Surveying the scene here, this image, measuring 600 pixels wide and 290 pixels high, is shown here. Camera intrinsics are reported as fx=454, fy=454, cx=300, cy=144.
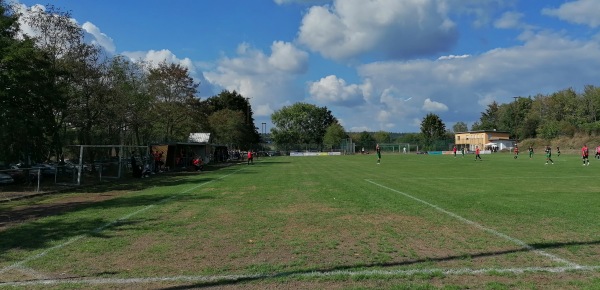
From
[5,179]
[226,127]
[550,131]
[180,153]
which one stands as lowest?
[5,179]

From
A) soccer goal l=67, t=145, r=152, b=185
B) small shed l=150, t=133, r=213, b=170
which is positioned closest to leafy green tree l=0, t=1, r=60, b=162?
soccer goal l=67, t=145, r=152, b=185

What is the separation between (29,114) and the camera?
73.4 feet

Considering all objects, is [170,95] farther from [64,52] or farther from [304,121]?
[304,121]

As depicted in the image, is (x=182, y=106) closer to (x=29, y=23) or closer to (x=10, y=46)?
(x=29, y=23)

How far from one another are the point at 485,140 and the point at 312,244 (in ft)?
378

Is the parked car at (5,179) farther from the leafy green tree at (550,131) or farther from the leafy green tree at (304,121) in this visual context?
the leafy green tree at (304,121)

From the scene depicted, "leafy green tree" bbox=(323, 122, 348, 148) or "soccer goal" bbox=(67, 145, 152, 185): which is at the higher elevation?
"leafy green tree" bbox=(323, 122, 348, 148)

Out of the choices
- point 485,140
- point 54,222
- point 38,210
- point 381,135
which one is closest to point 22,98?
point 38,210

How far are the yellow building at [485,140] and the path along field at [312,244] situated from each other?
9817cm

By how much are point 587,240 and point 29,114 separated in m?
23.6

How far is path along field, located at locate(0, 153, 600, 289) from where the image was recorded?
5871 millimetres

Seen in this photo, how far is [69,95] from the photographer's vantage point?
2800 cm

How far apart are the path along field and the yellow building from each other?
322 ft

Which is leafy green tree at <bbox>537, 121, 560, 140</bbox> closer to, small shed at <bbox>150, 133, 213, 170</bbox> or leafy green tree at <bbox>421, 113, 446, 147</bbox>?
leafy green tree at <bbox>421, 113, 446, 147</bbox>
